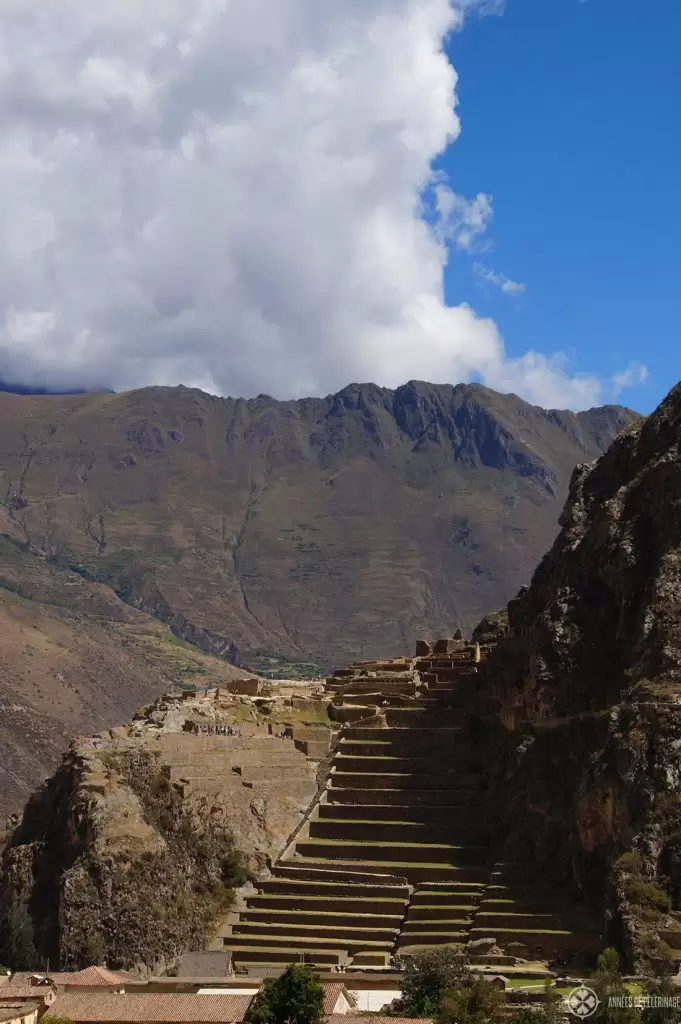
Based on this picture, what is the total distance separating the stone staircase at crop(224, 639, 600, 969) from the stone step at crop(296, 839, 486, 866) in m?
0.07

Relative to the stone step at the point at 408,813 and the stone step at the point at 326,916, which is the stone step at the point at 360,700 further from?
the stone step at the point at 326,916

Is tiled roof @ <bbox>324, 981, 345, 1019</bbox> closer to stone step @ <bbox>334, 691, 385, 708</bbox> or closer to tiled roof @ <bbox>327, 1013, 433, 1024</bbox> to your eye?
tiled roof @ <bbox>327, 1013, 433, 1024</bbox>

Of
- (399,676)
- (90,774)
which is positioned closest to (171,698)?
(399,676)

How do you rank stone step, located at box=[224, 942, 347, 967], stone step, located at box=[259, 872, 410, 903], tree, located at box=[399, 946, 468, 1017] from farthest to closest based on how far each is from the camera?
stone step, located at box=[259, 872, 410, 903], stone step, located at box=[224, 942, 347, 967], tree, located at box=[399, 946, 468, 1017]

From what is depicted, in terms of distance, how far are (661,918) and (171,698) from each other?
188ft

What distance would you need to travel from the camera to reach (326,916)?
3339 inches

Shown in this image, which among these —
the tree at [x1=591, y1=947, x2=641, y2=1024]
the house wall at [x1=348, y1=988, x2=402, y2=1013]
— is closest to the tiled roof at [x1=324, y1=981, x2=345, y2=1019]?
the house wall at [x1=348, y1=988, x2=402, y2=1013]

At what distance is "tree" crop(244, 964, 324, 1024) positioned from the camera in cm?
6425

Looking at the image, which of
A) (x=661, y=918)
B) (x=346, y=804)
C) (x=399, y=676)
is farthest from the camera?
(x=399, y=676)

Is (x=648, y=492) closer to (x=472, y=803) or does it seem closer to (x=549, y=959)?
(x=472, y=803)

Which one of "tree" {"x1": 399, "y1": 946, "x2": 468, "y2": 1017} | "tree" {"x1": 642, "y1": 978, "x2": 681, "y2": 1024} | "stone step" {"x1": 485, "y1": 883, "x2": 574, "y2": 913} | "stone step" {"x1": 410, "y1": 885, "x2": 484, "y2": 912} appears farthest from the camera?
"stone step" {"x1": 410, "y1": 885, "x2": 484, "y2": 912}

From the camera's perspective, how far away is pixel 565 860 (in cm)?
8500

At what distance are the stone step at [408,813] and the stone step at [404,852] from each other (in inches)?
97.2

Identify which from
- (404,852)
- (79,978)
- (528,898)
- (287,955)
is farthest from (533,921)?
(79,978)
